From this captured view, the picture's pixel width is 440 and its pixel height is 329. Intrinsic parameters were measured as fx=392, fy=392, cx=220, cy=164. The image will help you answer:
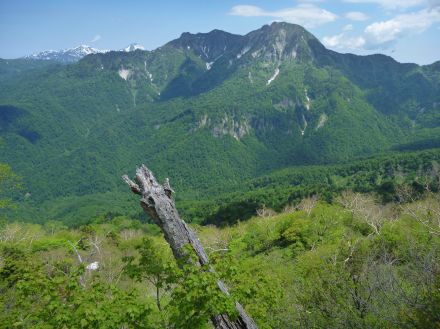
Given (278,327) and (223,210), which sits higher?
(278,327)

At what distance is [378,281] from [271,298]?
526cm

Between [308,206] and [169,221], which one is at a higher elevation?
[169,221]

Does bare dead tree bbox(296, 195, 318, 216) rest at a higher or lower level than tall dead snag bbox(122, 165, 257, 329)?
lower

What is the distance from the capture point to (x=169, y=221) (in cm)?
1195

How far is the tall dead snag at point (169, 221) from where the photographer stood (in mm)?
11711

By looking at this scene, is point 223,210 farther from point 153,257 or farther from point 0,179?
point 153,257

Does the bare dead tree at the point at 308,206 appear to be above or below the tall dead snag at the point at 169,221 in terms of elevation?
below

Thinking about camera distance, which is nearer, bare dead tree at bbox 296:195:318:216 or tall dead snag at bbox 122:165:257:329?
tall dead snag at bbox 122:165:257:329

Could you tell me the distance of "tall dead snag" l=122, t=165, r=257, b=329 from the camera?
1171 cm

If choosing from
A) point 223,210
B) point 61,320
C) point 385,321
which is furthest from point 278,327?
point 223,210

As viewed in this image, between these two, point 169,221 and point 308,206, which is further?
point 308,206

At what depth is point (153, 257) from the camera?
11789 millimetres

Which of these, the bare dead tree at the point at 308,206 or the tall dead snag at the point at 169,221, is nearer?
the tall dead snag at the point at 169,221

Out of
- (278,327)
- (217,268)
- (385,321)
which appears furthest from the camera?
(278,327)
